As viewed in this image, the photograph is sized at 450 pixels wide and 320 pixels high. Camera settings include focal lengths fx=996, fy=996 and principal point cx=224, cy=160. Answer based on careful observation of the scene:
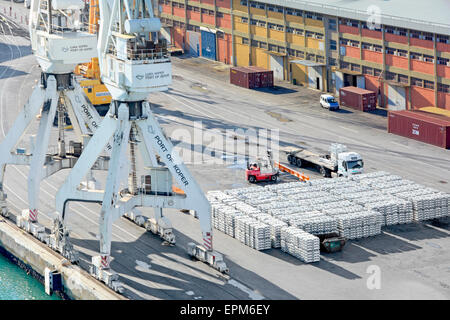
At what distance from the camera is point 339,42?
384 ft

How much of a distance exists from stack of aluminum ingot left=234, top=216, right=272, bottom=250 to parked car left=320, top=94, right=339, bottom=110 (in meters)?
43.7

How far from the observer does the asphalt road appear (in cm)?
6266

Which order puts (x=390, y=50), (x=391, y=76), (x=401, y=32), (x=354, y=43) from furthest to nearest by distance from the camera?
(x=354, y=43) → (x=391, y=76) → (x=390, y=50) → (x=401, y=32)

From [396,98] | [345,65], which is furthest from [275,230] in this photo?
[345,65]

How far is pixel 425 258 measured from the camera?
221 ft

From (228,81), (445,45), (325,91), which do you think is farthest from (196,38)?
(445,45)

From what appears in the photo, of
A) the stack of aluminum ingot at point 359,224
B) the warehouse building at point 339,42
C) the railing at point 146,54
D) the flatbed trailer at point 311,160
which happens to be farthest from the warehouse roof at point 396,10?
the railing at point 146,54

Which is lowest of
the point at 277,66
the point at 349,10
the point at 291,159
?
the point at 291,159

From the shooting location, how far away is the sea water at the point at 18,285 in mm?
66938

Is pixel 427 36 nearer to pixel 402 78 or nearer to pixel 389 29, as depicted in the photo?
pixel 389 29

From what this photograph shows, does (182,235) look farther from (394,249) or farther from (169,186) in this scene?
(394,249)

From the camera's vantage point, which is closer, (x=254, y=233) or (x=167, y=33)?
(x=254, y=233)

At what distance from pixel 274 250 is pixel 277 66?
61706 mm
